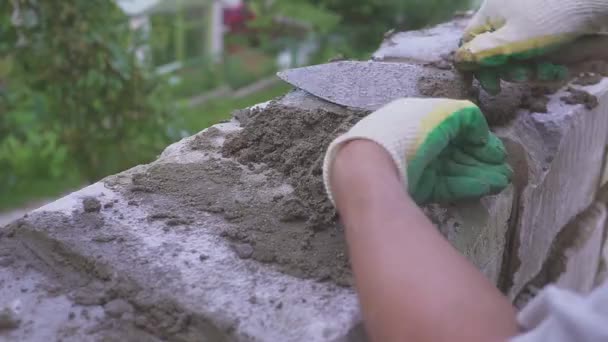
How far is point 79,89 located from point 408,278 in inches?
92.2

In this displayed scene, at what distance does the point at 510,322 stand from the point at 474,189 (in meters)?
0.35

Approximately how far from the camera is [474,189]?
1111mm

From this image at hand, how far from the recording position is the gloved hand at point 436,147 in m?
1.00

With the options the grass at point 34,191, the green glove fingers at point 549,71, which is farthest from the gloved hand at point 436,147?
the grass at point 34,191

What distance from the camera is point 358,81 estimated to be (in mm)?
1437

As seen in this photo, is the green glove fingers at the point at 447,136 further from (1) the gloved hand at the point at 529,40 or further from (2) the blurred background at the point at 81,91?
(2) the blurred background at the point at 81,91

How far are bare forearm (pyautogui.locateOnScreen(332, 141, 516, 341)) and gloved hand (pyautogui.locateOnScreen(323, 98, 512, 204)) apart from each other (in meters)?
0.09

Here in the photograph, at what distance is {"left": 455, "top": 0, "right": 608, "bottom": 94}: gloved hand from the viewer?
4.54 ft

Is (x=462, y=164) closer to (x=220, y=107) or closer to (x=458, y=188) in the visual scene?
(x=458, y=188)

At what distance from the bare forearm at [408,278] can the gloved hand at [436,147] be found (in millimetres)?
88

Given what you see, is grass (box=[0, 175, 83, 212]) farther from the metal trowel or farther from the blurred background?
the metal trowel

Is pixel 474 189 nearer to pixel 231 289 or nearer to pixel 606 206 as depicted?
pixel 231 289

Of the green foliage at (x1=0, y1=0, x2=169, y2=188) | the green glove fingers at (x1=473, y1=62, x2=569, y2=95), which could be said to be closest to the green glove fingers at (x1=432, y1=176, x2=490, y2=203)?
the green glove fingers at (x1=473, y1=62, x2=569, y2=95)

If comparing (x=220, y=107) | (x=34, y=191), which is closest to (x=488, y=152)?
(x=34, y=191)
